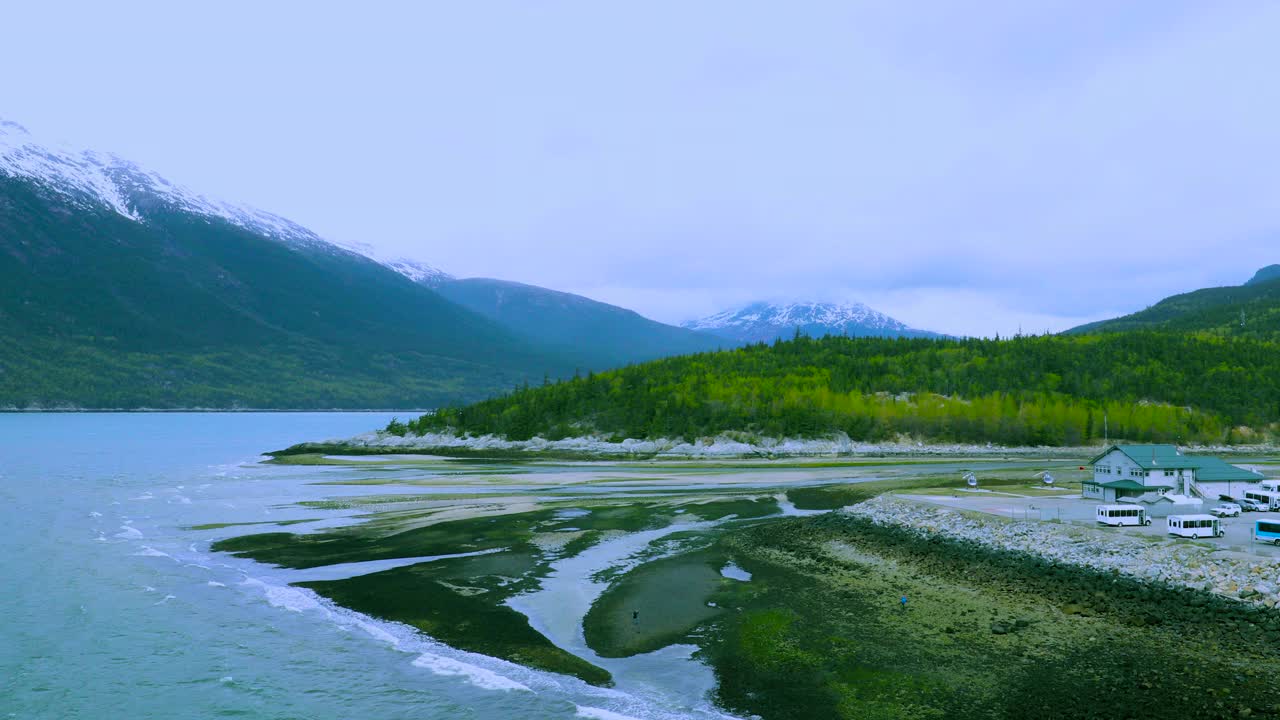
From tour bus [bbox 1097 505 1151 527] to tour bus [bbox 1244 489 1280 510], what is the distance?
10.2 metres

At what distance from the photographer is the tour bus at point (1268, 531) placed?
34750mm

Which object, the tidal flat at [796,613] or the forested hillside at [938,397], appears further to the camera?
the forested hillside at [938,397]

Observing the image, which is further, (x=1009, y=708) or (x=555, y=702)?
(x=555, y=702)

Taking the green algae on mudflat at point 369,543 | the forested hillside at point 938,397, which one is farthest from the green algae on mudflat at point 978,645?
the forested hillside at point 938,397

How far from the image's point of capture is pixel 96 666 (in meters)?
24.5

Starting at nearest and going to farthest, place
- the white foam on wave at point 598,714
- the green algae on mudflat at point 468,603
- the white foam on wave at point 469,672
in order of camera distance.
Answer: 1. the white foam on wave at point 598,714
2. the white foam on wave at point 469,672
3. the green algae on mudflat at point 468,603

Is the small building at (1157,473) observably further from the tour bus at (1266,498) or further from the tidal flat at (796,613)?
the tidal flat at (796,613)

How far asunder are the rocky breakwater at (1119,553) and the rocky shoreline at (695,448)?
77304 mm

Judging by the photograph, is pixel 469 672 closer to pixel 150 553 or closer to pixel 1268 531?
pixel 150 553

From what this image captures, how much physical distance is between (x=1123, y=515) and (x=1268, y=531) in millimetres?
7174

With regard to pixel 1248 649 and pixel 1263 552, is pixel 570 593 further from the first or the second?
pixel 1263 552

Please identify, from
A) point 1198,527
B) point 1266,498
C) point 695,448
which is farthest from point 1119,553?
point 695,448

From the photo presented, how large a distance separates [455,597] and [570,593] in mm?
5002

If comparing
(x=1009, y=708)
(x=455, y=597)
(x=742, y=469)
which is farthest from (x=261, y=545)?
(x=742, y=469)
